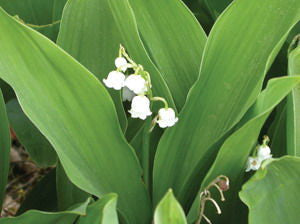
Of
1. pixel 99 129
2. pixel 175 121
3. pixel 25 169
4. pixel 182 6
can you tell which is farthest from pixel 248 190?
pixel 25 169

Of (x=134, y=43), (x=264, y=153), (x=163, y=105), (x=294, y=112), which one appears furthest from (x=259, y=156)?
(x=134, y=43)

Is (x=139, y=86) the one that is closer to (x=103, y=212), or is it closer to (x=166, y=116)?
(x=166, y=116)

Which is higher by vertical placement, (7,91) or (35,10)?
(35,10)

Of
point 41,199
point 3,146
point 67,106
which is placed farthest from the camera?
point 41,199

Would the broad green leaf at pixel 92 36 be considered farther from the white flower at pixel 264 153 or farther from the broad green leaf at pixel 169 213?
the broad green leaf at pixel 169 213

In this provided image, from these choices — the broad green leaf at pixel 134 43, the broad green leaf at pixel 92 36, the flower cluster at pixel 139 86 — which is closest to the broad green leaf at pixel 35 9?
the broad green leaf at pixel 92 36

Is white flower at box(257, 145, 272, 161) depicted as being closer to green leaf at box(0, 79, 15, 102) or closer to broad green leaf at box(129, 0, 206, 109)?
broad green leaf at box(129, 0, 206, 109)

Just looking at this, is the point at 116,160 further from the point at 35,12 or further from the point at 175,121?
the point at 35,12
